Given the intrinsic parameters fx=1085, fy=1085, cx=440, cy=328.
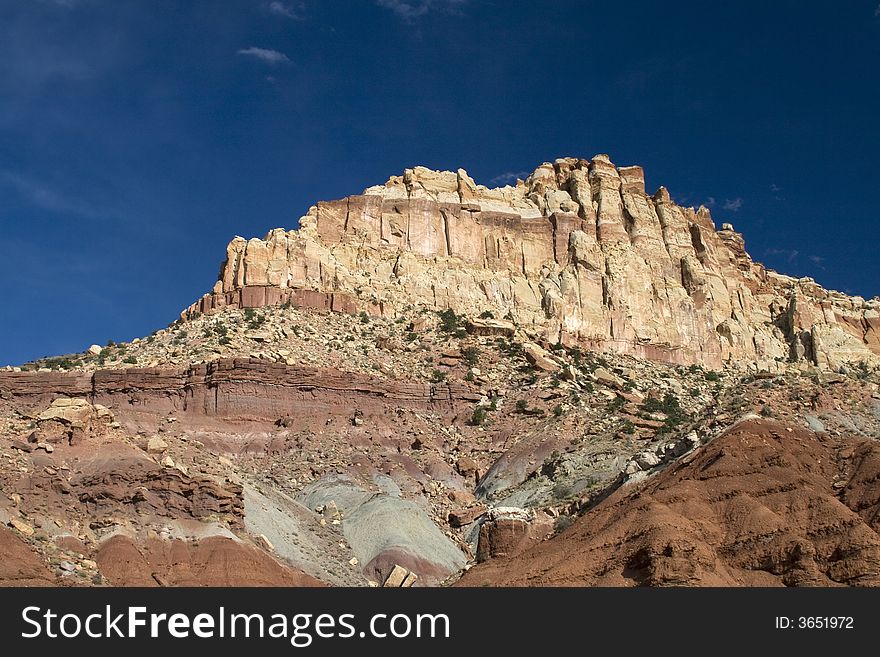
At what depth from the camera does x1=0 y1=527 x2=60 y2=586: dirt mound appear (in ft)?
99.0

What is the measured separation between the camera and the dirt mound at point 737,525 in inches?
1180

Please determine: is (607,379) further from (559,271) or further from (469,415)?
(559,271)

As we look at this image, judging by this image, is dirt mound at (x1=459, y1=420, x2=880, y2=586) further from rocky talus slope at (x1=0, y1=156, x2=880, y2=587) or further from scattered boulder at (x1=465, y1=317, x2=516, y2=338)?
scattered boulder at (x1=465, y1=317, x2=516, y2=338)

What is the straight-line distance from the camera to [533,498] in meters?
49.4

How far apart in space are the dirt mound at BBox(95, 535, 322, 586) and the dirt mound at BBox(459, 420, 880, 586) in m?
7.06

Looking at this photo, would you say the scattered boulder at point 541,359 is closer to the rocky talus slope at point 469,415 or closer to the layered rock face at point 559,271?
the rocky talus slope at point 469,415

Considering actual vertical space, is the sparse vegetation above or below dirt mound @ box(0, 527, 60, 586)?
above

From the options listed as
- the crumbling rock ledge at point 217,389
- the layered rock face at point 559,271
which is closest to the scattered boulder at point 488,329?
the layered rock face at point 559,271

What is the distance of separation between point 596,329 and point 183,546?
57057mm

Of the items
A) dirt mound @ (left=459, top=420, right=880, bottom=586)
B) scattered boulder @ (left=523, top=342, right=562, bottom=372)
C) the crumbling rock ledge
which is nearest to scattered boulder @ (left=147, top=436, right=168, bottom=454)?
dirt mound @ (left=459, top=420, right=880, bottom=586)

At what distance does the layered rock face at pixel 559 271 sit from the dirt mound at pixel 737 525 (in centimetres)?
4298

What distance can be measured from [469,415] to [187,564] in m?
30.7
